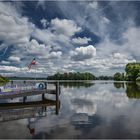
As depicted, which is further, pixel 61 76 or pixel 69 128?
pixel 61 76

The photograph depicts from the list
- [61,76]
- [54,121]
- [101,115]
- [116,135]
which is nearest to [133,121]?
[101,115]

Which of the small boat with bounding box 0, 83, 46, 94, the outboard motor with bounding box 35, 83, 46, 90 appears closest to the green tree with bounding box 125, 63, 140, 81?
the outboard motor with bounding box 35, 83, 46, 90

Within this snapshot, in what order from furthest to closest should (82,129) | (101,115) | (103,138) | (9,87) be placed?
(9,87) → (101,115) → (82,129) → (103,138)

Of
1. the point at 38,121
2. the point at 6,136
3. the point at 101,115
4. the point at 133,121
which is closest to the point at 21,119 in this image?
the point at 38,121

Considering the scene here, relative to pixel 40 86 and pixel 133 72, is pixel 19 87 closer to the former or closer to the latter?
pixel 40 86

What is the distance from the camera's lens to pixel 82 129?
47.6 ft

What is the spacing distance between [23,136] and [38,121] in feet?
11.9

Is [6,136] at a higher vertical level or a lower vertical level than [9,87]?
lower

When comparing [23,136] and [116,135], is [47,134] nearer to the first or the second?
[23,136]

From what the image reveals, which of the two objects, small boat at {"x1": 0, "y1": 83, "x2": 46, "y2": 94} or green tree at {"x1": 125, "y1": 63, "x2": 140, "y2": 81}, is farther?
green tree at {"x1": 125, "y1": 63, "x2": 140, "y2": 81}

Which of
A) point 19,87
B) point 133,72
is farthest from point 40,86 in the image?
point 133,72

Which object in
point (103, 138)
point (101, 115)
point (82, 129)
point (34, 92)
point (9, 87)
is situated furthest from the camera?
point (34, 92)

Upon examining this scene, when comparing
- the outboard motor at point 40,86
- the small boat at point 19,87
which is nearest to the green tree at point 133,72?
the outboard motor at point 40,86

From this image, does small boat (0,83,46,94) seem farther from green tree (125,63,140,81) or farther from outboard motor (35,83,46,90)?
green tree (125,63,140,81)
